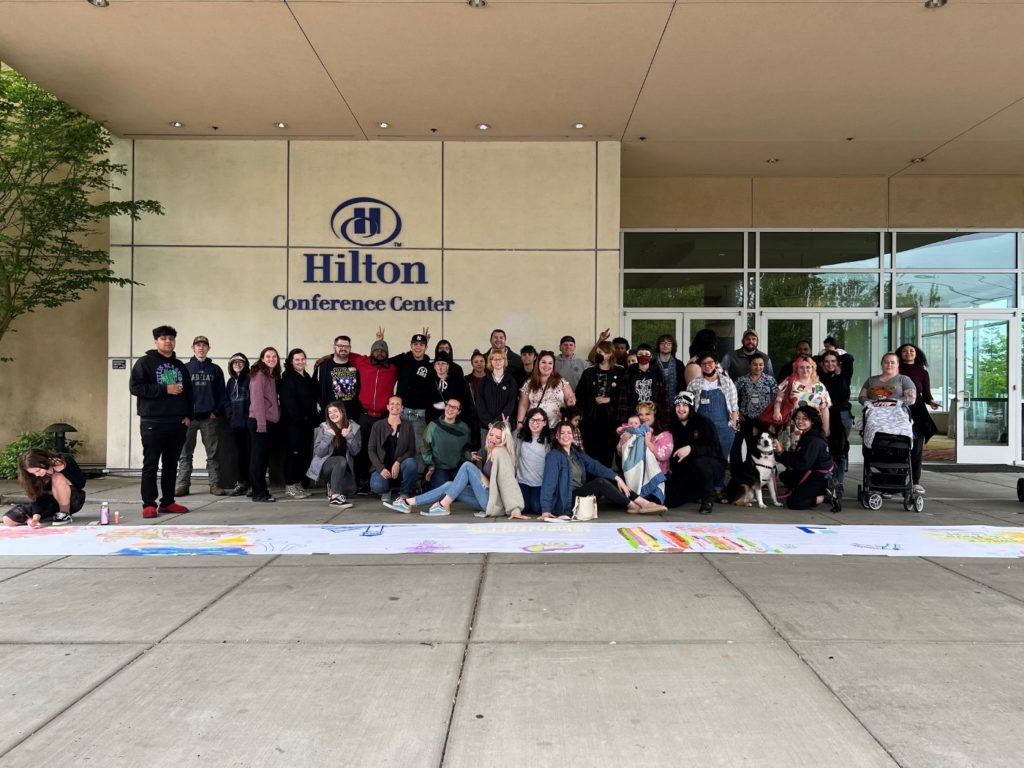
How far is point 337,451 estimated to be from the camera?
831 cm

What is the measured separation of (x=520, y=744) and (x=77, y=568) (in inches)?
155

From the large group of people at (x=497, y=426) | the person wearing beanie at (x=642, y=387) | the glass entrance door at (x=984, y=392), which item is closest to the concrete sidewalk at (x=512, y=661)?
the large group of people at (x=497, y=426)

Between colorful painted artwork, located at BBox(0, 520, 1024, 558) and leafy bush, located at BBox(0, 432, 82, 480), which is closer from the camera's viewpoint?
colorful painted artwork, located at BBox(0, 520, 1024, 558)

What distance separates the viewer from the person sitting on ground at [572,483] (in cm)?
707

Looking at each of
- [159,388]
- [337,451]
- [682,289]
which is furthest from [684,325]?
[159,388]

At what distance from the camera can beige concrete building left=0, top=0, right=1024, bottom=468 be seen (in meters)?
7.64

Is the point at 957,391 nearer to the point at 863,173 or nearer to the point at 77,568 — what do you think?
the point at 863,173

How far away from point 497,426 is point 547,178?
4827 millimetres

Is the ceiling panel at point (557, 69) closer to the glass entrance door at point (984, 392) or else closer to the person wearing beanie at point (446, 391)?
the glass entrance door at point (984, 392)

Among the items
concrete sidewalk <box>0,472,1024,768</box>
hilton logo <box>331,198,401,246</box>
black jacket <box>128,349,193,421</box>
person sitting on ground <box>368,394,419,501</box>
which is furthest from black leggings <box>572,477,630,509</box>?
hilton logo <box>331,198,401,246</box>

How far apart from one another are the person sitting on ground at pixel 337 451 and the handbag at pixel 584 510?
2676 mm

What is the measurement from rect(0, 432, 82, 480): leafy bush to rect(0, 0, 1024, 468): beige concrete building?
2.84ft

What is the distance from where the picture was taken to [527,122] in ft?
32.7

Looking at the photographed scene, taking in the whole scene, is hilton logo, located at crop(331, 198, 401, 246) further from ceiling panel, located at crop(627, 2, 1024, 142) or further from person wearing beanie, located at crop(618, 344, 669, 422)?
person wearing beanie, located at crop(618, 344, 669, 422)
